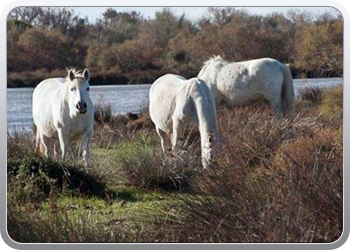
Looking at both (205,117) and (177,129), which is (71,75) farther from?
(205,117)

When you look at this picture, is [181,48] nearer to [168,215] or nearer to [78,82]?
[78,82]

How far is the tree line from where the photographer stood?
10.4m

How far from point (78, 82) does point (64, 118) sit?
0.83 meters

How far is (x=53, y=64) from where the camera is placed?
490 inches

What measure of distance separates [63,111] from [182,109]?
5.05ft

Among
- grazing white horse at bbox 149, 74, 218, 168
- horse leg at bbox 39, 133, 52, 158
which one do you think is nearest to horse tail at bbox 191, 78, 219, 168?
grazing white horse at bbox 149, 74, 218, 168

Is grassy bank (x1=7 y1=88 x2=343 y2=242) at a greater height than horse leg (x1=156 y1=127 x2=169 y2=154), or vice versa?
grassy bank (x1=7 y1=88 x2=343 y2=242)

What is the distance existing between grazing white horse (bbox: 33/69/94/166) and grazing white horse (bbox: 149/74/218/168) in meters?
1.13

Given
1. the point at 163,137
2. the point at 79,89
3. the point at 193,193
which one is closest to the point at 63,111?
the point at 79,89

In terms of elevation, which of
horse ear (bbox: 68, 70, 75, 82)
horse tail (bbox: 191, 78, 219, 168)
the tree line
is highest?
the tree line

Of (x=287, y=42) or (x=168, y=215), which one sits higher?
(x=287, y=42)

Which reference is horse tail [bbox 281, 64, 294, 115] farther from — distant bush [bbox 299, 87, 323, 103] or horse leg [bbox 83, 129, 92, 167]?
horse leg [bbox 83, 129, 92, 167]

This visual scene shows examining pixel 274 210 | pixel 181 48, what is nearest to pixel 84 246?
pixel 274 210

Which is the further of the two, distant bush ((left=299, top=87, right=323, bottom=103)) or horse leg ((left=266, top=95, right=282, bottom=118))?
distant bush ((left=299, top=87, right=323, bottom=103))
